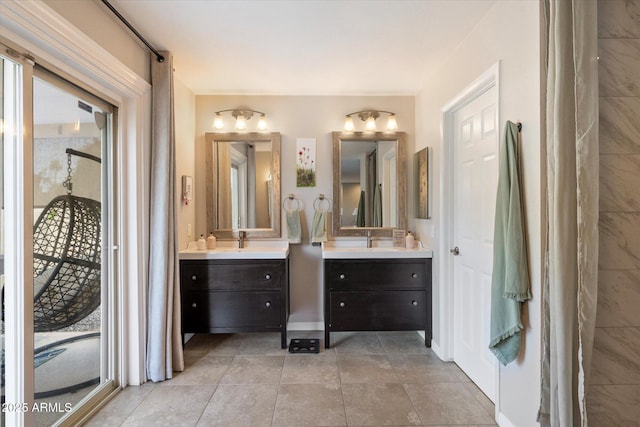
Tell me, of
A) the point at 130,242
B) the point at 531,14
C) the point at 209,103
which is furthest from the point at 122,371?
the point at 531,14

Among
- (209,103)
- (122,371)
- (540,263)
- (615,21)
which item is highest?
(209,103)

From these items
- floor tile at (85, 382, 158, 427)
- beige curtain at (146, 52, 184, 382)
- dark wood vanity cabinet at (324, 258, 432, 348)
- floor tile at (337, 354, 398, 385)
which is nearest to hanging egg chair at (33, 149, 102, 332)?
beige curtain at (146, 52, 184, 382)

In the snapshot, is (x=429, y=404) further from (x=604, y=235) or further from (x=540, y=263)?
(x=604, y=235)

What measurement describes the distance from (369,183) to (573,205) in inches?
79.1

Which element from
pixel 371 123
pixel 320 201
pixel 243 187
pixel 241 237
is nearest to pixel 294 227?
pixel 320 201

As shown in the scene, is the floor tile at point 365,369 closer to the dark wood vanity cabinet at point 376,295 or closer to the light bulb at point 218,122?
the dark wood vanity cabinet at point 376,295

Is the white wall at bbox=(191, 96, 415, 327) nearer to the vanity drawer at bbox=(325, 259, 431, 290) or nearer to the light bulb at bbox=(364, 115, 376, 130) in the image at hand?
the light bulb at bbox=(364, 115, 376, 130)

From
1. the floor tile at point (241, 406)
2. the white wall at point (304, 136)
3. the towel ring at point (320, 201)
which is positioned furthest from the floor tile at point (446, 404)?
the towel ring at point (320, 201)

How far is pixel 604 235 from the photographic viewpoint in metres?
1.37

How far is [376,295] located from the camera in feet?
9.01

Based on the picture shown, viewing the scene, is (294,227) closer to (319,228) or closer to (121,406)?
(319,228)

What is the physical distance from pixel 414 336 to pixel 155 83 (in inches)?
126

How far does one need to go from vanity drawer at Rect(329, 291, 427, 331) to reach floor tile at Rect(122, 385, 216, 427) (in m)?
1.13

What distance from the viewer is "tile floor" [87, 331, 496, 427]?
185 cm
